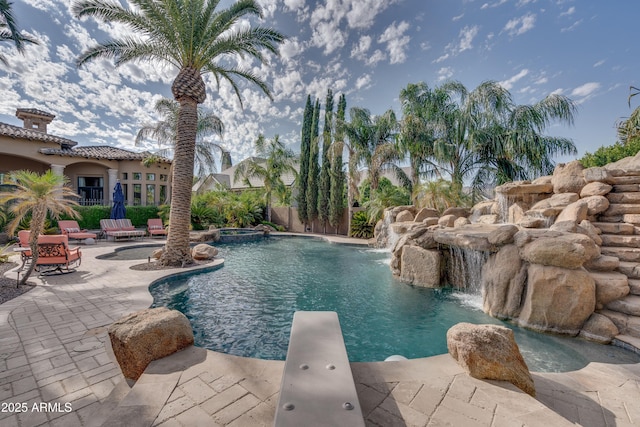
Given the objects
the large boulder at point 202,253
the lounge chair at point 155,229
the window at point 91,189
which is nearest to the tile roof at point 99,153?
the window at point 91,189

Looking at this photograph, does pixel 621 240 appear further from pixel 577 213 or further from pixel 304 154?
pixel 304 154

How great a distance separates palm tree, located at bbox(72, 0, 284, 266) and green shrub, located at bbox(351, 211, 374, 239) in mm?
12286

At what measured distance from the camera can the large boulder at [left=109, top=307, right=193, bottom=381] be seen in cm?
272

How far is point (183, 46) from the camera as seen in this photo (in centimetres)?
905

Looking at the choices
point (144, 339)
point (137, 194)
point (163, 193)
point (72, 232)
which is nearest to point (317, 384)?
Answer: point (144, 339)

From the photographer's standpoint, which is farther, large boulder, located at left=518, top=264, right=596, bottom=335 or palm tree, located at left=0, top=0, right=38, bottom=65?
palm tree, located at left=0, top=0, right=38, bottom=65

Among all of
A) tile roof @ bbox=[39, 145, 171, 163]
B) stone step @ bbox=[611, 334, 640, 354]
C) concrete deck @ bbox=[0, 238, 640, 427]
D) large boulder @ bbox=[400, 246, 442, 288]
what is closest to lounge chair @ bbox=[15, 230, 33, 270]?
concrete deck @ bbox=[0, 238, 640, 427]

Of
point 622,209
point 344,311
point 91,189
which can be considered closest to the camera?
point 344,311

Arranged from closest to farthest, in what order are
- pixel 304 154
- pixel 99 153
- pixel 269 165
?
pixel 99 153
pixel 304 154
pixel 269 165

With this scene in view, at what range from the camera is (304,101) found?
2369 centimetres

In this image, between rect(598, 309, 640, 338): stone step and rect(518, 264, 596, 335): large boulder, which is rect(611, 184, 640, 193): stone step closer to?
rect(518, 264, 596, 335): large boulder

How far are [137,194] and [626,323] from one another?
28.8 metres

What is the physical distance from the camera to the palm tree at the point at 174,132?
19.4 m

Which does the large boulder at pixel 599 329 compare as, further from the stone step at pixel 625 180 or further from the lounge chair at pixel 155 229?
the lounge chair at pixel 155 229
